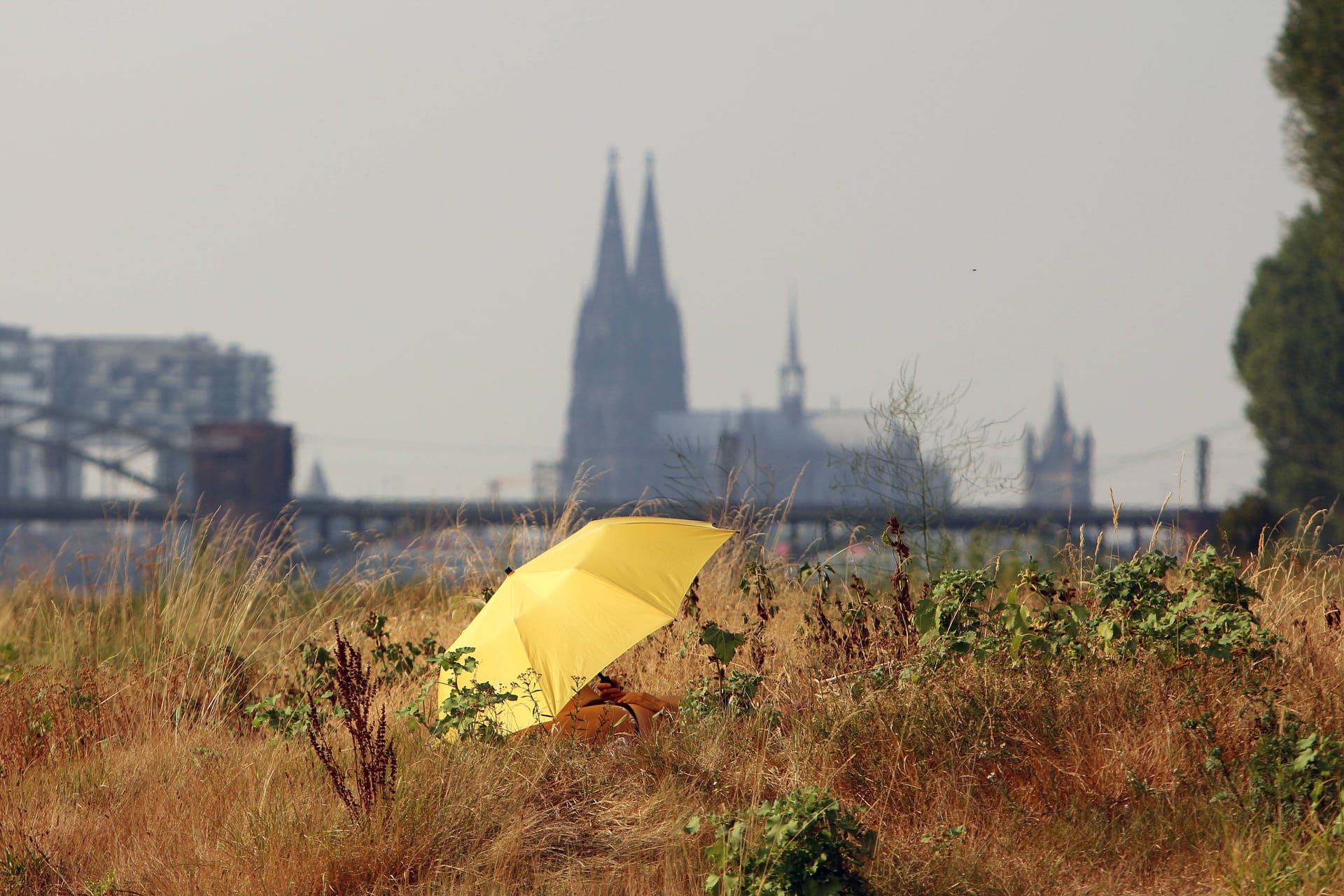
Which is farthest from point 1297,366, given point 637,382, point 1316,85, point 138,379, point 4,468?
point 138,379

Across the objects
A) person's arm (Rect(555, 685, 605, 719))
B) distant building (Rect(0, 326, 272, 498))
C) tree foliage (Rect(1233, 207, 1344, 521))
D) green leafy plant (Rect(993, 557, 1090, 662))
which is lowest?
person's arm (Rect(555, 685, 605, 719))

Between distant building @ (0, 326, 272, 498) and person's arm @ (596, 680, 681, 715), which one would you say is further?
distant building @ (0, 326, 272, 498)

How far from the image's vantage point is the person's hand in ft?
16.2

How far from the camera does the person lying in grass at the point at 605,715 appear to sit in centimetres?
476

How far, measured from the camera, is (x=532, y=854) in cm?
410

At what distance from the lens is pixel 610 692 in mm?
4957

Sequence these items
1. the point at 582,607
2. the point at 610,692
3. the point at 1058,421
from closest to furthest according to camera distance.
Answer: the point at 582,607, the point at 610,692, the point at 1058,421

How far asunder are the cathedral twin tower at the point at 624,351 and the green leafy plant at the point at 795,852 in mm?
174814

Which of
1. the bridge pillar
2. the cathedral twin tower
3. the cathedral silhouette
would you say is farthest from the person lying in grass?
the cathedral twin tower

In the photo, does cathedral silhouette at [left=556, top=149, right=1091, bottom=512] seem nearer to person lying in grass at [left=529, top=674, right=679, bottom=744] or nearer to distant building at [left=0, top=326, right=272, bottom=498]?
distant building at [left=0, top=326, right=272, bottom=498]

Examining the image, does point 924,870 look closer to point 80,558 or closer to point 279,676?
point 279,676

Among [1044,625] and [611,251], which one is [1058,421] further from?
[1044,625]

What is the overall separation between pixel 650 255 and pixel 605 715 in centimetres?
18385

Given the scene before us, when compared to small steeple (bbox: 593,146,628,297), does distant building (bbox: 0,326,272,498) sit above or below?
below
